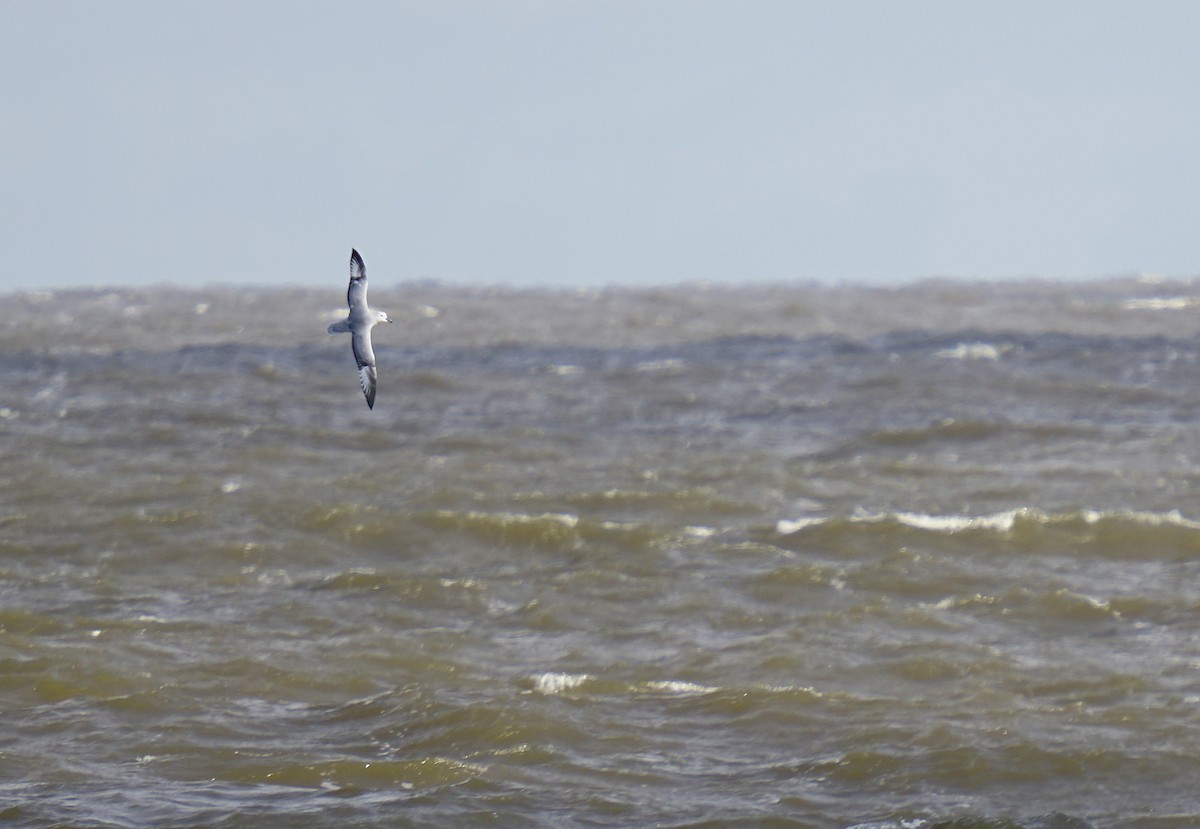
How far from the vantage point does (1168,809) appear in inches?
406

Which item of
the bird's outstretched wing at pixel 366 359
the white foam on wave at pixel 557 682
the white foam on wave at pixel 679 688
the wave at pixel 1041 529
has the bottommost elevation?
the white foam on wave at pixel 679 688

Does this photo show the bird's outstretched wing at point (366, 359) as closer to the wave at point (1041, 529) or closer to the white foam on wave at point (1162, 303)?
the wave at point (1041, 529)

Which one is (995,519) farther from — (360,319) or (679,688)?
(360,319)

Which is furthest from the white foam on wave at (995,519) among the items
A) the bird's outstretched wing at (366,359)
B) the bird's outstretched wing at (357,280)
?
the bird's outstretched wing at (357,280)

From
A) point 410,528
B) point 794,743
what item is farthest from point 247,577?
point 794,743

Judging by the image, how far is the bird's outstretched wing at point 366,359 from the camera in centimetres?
972

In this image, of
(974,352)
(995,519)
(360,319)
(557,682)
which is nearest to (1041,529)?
(995,519)

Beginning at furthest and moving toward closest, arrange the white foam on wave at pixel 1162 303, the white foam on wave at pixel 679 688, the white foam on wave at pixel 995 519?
the white foam on wave at pixel 1162 303, the white foam on wave at pixel 995 519, the white foam on wave at pixel 679 688

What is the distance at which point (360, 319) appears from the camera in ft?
31.6

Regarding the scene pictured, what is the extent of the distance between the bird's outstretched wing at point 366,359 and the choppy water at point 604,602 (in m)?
2.69

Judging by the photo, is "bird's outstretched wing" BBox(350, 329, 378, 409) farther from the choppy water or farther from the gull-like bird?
the choppy water

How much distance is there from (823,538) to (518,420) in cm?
1030

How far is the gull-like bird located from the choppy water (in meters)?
2.88

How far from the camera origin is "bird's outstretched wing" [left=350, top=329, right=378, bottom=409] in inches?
383
